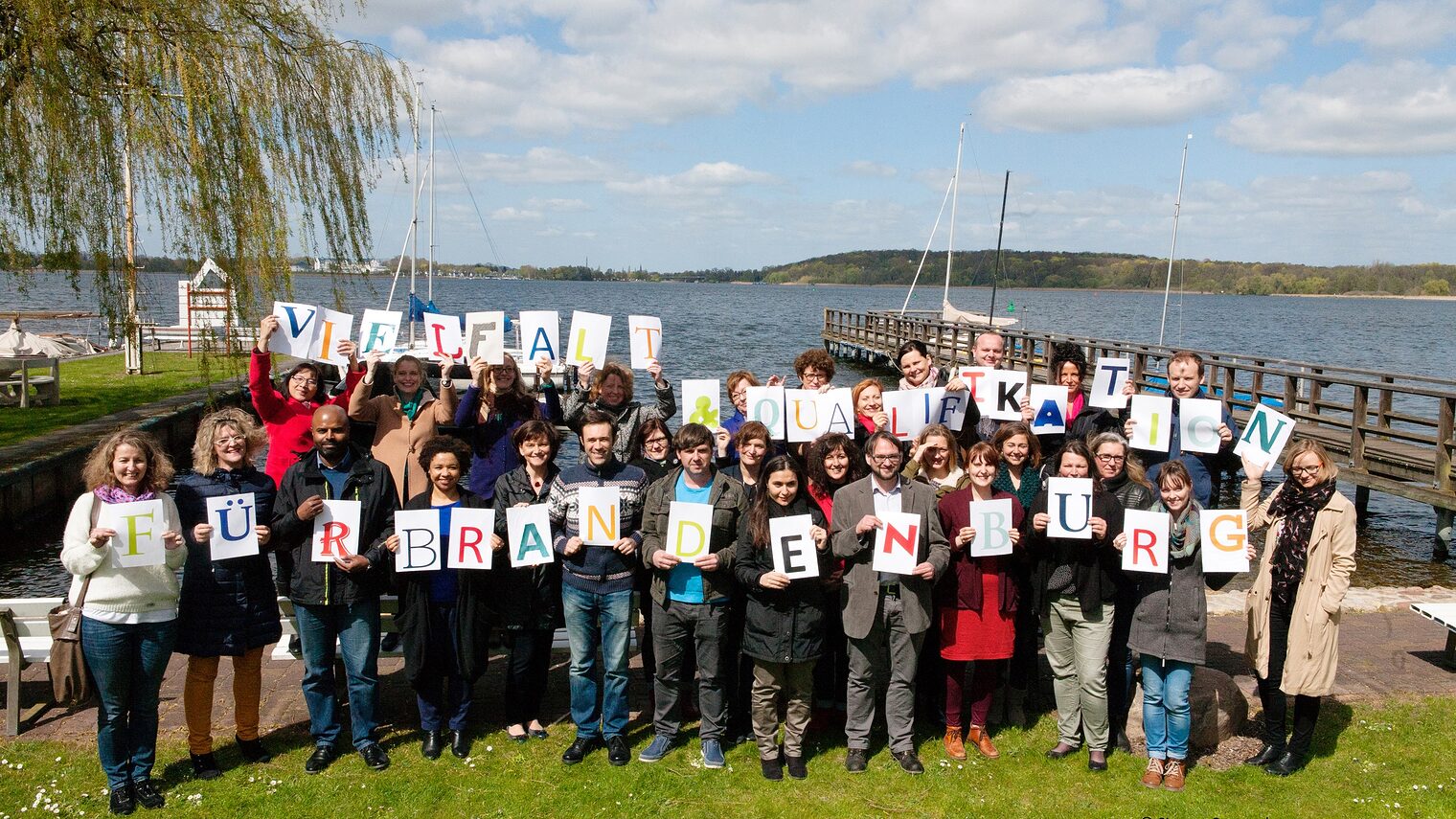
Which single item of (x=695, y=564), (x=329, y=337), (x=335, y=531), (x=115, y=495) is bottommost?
(x=695, y=564)

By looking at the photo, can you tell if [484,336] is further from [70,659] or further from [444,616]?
[70,659]

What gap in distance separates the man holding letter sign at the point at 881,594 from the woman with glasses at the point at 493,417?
7.83ft

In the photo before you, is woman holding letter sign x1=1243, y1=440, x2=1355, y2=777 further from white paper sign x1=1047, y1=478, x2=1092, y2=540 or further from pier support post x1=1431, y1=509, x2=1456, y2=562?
pier support post x1=1431, y1=509, x2=1456, y2=562

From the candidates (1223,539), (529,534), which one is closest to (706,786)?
(529,534)

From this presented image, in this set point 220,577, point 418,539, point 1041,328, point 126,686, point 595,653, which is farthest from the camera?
point 1041,328

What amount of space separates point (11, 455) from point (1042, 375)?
2336 cm

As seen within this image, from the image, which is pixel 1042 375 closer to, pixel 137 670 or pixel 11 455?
pixel 11 455

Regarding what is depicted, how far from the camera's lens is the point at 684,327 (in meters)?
71.6

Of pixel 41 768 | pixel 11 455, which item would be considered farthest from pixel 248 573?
pixel 11 455

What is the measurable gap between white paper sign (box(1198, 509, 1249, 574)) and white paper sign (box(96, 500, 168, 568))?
5522mm

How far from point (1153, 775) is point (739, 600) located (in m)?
2.54

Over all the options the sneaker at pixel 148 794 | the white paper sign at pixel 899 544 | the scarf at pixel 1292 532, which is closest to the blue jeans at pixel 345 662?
the sneaker at pixel 148 794

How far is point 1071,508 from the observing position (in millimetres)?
5668

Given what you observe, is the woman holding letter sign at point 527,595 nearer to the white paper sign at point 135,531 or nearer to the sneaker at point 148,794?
the white paper sign at point 135,531
